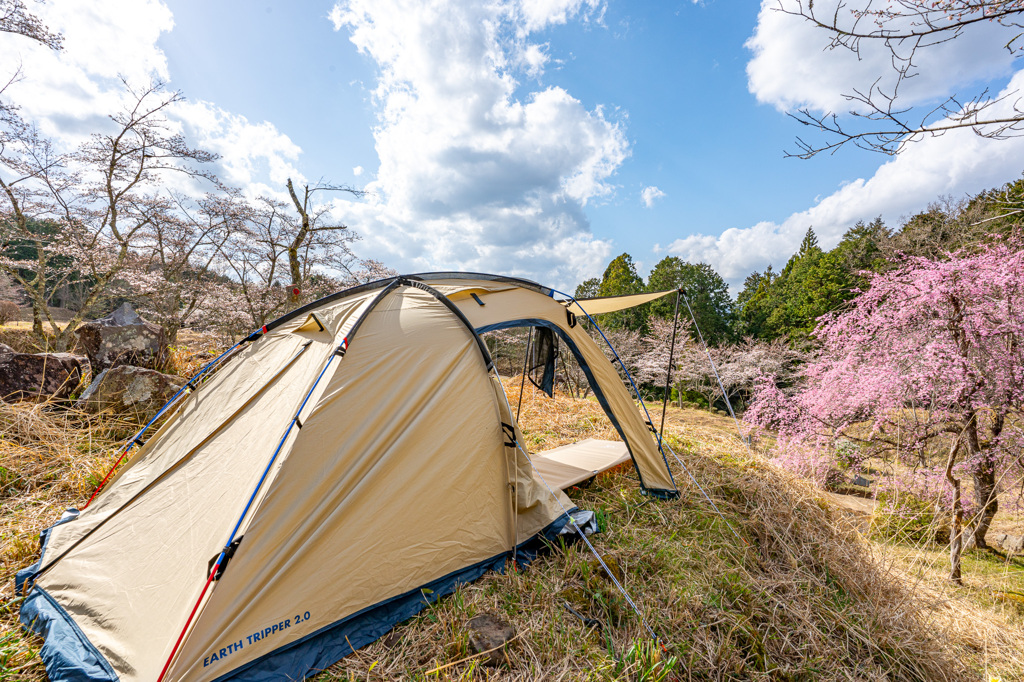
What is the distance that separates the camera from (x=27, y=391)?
420cm

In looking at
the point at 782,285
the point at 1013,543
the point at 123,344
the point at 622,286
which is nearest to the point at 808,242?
the point at 782,285

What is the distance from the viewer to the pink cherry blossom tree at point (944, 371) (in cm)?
443

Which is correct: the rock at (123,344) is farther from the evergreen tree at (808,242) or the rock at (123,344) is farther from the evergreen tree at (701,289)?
the evergreen tree at (808,242)

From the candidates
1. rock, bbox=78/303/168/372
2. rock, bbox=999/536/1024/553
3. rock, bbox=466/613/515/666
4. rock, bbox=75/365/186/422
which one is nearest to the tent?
rock, bbox=466/613/515/666

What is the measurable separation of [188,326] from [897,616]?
12500 mm

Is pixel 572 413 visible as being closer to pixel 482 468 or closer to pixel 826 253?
pixel 482 468

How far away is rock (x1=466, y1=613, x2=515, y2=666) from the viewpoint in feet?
6.57

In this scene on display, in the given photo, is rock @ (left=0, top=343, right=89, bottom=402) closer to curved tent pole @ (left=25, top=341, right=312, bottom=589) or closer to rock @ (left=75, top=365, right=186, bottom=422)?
rock @ (left=75, top=365, right=186, bottom=422)

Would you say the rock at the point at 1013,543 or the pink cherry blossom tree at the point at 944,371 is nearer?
the pink cherry blossom tree at the point at 944,371

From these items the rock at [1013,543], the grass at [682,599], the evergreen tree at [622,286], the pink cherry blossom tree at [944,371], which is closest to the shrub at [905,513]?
the pink cherry blossom tree at [944,371]

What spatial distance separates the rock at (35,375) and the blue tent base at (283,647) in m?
2.89

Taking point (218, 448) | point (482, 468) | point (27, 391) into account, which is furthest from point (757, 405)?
point (27, 391)

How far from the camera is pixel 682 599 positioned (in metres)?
Result: 2.39

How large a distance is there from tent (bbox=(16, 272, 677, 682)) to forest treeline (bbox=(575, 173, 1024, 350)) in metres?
15.2
